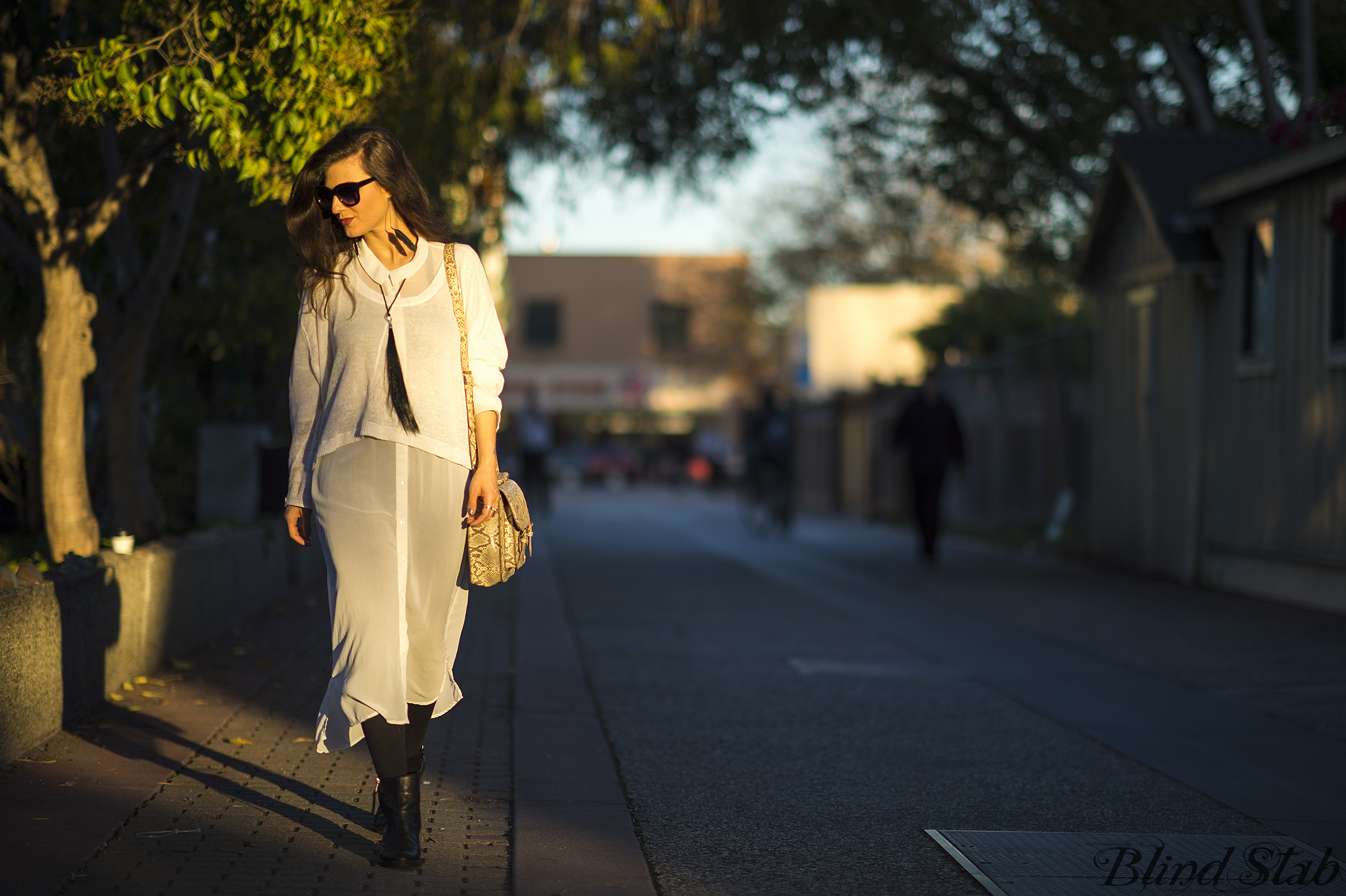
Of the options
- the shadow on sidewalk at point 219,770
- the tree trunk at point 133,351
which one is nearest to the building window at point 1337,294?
the tree trunk at point 133,351

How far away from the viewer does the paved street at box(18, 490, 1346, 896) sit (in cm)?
389

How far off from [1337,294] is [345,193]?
817cm

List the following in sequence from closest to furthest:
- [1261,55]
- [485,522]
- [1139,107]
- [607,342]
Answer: [485,522] < [1261,55] < [1139,107] < [607,342]

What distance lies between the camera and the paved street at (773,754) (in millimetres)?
3893

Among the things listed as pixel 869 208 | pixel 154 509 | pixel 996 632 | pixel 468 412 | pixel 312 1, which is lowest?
pixel 996 632

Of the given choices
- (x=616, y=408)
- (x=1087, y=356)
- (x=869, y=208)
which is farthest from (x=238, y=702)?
(x=616, y=408)

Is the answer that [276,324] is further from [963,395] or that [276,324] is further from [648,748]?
[963,395]

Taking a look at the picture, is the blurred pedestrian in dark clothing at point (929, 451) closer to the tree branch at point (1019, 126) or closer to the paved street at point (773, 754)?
the tree branch at point (1019, 126)

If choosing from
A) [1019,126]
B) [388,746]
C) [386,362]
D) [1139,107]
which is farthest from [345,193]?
[1139,107]

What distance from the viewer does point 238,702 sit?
607 centimetres

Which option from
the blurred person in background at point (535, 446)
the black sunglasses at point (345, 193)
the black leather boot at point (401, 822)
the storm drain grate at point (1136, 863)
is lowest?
the storm drain grate at point (1136, 863)

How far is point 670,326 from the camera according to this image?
5175cm

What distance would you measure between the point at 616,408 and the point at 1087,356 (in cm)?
3163

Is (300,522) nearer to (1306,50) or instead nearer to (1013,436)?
(1306,50)
